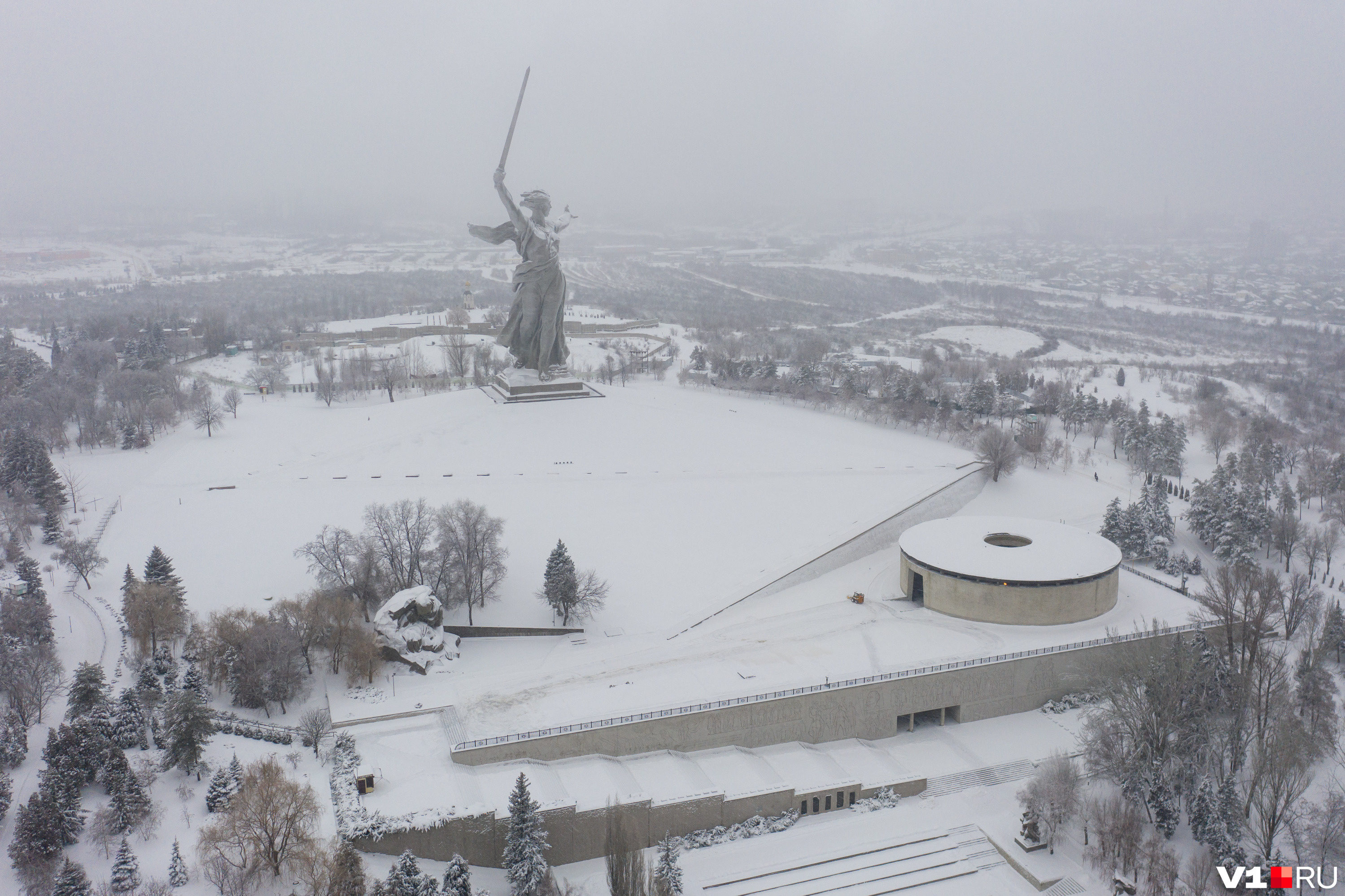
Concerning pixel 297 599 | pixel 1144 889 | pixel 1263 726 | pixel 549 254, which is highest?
pixel 549 254

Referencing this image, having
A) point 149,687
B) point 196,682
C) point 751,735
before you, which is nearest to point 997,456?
point 751,735

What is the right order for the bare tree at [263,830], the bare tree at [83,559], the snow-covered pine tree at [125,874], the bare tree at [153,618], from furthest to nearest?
the bare tree at [83,559]
the bare tree at [153,618]
the bare tree at [263,830]
the snow-covered pine tree at [125,874]

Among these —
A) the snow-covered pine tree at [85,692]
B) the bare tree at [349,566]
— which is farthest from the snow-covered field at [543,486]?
the snow-covered pine tree at [85,692]

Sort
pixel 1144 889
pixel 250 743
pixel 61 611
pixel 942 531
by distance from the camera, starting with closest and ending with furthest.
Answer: pixel 1144 889 → pixel 250 743 → pixel 61 611 → pixel 942 531

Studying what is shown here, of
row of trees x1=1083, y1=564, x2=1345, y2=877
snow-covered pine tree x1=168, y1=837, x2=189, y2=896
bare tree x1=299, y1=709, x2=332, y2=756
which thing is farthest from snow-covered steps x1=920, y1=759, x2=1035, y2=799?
snow-covered pine tree x1=168, y1=837, x2=189, y2=896

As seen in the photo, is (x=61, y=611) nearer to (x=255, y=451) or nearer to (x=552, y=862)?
(x=255, y=451)

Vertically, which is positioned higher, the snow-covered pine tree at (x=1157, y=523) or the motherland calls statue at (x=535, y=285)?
the motherland calls statue at (x=535, y=285)

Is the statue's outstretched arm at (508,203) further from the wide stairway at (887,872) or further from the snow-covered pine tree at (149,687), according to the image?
the wide stairway at (887,872)

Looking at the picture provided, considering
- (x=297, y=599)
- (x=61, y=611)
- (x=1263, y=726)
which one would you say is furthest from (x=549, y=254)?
(x=1263, y=726)
